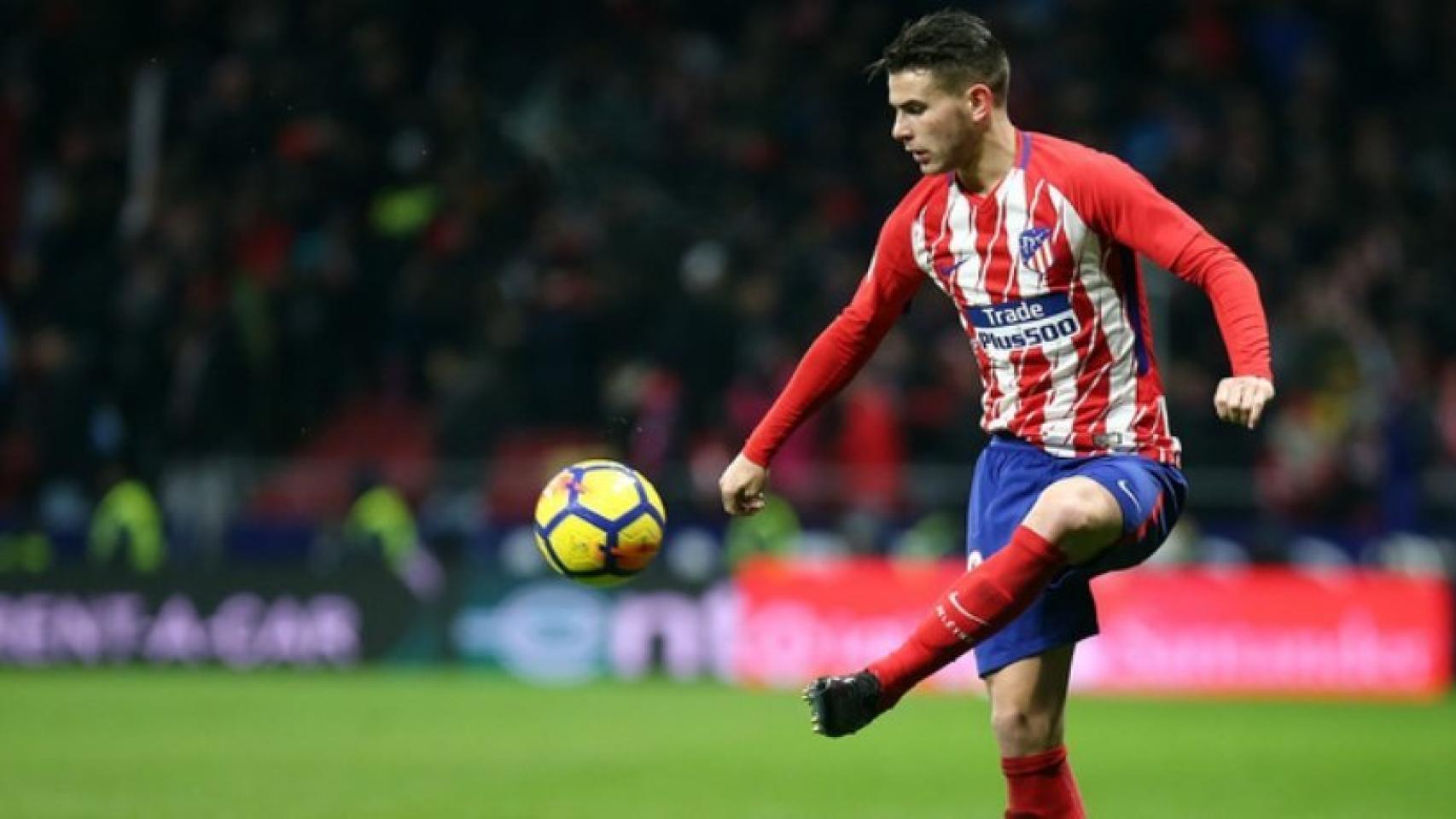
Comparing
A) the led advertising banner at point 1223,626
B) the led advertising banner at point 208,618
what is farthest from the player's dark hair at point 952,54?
the led advertising banner at point 208,618

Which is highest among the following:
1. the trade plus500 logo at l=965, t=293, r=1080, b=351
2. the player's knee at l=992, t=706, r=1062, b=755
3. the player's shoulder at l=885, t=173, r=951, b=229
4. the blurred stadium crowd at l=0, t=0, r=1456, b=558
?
the blurred stadium crowd at l=0, t=0, r=1456, b=558

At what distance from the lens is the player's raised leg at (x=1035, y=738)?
5859 millimetres

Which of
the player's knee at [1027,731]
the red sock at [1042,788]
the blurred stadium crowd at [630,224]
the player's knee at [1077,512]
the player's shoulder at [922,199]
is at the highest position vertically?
the blurred stadium crowd at [630,224]

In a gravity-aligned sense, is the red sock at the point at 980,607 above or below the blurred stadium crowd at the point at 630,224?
below

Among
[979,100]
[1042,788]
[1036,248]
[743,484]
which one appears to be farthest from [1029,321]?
[1042,788]

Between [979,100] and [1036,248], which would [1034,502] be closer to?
[1036,248]

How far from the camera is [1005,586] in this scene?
5508 mm

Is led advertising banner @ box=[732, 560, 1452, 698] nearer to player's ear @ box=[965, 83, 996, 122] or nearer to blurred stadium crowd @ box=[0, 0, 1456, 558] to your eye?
blurred stadium crowd @ box=[0, 0, 1456, 558]

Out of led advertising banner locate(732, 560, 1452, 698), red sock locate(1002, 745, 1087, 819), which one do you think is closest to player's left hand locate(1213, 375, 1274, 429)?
red sock locate(1002, 745, 1087, 819)

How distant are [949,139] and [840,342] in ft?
2.27

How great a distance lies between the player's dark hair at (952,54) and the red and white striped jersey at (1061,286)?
22 centimetres

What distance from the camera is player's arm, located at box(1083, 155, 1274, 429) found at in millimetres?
5336

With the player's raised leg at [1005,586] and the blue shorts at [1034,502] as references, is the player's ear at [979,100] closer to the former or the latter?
the blue shorts at [1034,502]

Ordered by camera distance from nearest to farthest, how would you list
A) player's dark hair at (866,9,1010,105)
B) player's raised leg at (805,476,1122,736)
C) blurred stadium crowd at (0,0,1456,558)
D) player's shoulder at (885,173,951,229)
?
1. player's raised leg at (805,476,1122,736)
2. player's dark hair at (866,9,1010,105)
3. player's shoulder at (885,173,951,229)
4. blurred stadium crowd at (0,0,1456,558)
